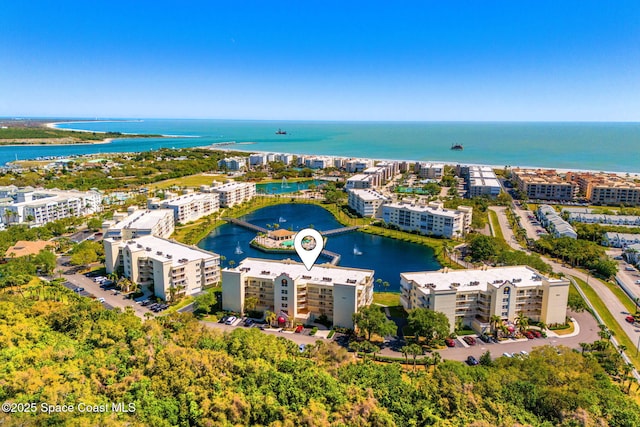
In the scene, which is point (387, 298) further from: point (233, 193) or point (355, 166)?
point (355, 166)

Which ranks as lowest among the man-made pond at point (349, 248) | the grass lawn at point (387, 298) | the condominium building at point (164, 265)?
the grass lawn at point (387, 298)

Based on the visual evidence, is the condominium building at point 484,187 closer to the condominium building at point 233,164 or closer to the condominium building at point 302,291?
the condominium building at point 302,291

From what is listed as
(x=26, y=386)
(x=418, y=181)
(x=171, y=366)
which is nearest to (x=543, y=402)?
(x=171, y=366)

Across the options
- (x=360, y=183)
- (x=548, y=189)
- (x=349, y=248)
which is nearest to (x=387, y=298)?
(x=349, y=248)

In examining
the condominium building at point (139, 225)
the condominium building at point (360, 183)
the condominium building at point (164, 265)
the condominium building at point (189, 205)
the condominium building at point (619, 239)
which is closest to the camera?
the condominium building at point (164, 265)

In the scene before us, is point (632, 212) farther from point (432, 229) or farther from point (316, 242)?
point (316, 242)

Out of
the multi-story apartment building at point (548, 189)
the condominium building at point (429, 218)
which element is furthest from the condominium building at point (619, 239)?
the multi-story apartment building at point (548, 189)

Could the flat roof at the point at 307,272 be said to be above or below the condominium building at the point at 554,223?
below
